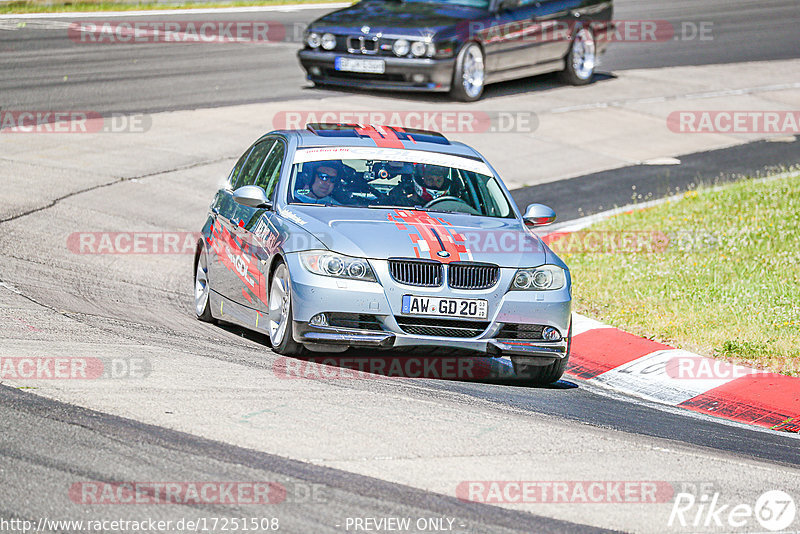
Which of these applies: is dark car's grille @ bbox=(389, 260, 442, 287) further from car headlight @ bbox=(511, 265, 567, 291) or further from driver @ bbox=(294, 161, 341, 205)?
driver @ bbox=(294, 161, 341, 205)

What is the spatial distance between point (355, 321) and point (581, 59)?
14.8m

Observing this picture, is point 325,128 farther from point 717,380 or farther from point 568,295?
point 717,380

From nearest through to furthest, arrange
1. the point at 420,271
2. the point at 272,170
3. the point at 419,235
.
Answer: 1. the point at 420,271
2. the point at 419,235
3. the point at 272,170

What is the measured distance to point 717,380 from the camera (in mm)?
8852

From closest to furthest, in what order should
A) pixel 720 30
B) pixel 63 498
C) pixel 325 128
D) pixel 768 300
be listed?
pixel 63 498, pixel 325 128, pixel 768 300, pixel 720 30

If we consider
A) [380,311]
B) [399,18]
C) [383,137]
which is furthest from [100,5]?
[380,311]

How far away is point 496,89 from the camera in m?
21.2

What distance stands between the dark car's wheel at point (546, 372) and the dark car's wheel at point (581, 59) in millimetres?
13626

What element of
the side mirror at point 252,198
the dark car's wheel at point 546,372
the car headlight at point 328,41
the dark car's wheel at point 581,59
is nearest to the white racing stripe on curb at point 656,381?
the dark car's wheel at point 546,372

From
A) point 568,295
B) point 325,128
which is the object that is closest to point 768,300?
point 568,295

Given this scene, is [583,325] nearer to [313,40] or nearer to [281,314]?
[281,314]

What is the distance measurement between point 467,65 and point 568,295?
11.4m

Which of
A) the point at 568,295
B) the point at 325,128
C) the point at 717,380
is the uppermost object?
the point at 325,128

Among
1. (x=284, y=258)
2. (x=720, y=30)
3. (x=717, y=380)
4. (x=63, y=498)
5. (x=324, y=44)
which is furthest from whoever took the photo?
(x=720, y=30)
